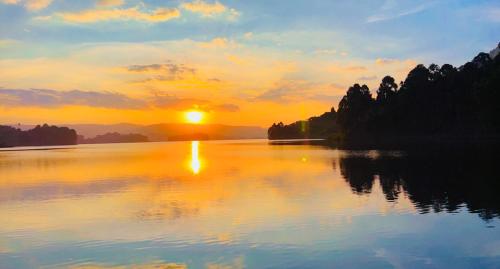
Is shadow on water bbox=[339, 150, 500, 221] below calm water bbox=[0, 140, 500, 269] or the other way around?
the other way around

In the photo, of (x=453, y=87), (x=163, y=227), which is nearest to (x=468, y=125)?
(x=453, y=87)

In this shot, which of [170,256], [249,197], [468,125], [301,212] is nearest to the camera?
[170,256]

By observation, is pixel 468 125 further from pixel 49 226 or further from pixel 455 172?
pixel 49 226

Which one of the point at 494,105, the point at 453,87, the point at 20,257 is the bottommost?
the point at 20,257

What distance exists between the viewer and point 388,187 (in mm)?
48344

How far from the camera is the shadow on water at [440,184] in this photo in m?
35.6

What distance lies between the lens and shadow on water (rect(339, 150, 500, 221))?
35.6m

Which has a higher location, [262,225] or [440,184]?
[440,184]

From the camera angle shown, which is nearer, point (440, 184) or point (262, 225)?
point (262, 225)

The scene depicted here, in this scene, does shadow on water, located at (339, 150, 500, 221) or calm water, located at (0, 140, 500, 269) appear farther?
shadow on water, located at (339, 150, 500, 221)

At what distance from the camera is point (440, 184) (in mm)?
48438

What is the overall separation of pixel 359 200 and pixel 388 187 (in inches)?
385

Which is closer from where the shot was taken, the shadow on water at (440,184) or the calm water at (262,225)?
the calm water at (262,225)

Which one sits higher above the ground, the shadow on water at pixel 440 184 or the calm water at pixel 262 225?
the shadow on water at pixel 440 184
